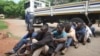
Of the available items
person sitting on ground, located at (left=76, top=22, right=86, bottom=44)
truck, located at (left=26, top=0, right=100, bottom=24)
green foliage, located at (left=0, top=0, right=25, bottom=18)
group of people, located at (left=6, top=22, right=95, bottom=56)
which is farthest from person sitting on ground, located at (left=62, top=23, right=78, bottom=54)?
green foliage, located at (left=0, top=0, right=25, bottom=18)

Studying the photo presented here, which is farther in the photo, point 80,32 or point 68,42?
point 80,32

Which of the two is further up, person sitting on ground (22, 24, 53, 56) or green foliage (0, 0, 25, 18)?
person sitting on ground (22, 24, 53, 56)

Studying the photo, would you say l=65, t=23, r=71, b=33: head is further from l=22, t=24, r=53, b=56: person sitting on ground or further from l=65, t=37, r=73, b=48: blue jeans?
l=22, t=24, r=53, b=56: person sitting on ground

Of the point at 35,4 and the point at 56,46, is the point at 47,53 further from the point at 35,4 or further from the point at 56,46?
the point at 35,4

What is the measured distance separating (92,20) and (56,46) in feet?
19.4

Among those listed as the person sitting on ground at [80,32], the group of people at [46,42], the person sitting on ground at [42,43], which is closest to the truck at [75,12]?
the person sitting on ground at [80,32]

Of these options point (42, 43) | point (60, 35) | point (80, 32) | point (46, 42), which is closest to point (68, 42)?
point (60, 35)

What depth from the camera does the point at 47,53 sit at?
24.1 feet

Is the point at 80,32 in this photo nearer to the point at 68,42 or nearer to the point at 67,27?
the point at 67,27

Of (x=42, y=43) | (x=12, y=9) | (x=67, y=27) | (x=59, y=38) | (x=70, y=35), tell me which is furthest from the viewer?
(x=12, y=9)

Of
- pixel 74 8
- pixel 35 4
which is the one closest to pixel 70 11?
pixel 74 8

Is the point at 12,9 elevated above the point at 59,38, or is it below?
below

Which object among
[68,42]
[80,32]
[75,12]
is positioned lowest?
[68,42]

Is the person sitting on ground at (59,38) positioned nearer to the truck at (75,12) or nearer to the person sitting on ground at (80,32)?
the person sitting on ground at (80,32)
